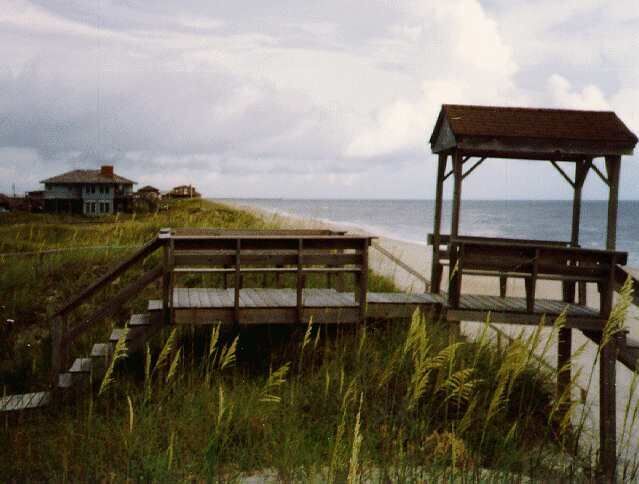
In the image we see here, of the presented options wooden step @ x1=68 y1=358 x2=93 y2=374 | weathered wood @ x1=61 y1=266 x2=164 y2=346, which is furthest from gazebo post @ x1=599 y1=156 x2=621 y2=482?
wooden step @ x1=68 y1=358 x2=93 y2=374

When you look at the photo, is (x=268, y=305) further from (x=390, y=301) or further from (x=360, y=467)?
(x=360, y=467)

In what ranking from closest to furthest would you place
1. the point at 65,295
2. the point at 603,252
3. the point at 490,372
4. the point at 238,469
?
the point at 238,469
the point at 490,372
the point at 603,252
the point at 65,295

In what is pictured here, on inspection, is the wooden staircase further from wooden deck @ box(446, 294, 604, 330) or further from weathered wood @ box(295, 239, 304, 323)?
wooden deck @ box(446, 294, 604, 330)

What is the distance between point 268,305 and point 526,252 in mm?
3500

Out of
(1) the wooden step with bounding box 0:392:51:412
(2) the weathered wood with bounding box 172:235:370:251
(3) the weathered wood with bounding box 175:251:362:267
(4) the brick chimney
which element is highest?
(4) the brick chimney

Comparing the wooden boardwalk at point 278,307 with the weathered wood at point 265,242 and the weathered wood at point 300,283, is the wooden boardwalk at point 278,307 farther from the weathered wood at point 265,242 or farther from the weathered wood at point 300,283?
the weathered wood at point 265,242

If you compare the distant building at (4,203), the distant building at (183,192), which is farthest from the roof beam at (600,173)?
the distant building at (183,192)

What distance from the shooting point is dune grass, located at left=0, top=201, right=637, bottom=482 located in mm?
4121

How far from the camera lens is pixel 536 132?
10.3m

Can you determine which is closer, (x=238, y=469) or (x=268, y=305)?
(x=238, y=469)

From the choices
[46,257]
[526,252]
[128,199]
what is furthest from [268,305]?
[128,199]

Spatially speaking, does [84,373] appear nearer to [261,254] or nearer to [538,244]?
[261,254]

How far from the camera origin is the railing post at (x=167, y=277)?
8.14m

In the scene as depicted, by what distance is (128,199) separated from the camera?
2125 inches
